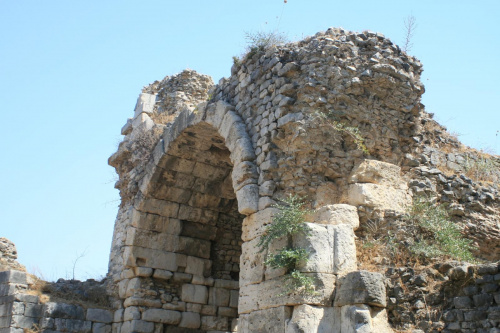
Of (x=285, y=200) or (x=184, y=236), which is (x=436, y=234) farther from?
(x=184, y=236)

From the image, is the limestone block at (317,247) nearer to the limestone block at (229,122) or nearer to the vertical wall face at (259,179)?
the vertical wall face at (259,179)

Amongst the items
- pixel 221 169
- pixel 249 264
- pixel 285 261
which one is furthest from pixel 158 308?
pixel 285 261

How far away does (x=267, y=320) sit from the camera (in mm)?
6195

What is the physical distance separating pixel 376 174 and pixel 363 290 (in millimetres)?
1832

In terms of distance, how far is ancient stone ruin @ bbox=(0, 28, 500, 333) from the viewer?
572cm

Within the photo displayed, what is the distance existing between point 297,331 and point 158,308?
4.43 metres

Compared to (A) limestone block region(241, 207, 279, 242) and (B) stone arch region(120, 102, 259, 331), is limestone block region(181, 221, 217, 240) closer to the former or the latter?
(B) stone arch region(120, 102, 259, 331)

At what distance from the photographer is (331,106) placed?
23.5 feet

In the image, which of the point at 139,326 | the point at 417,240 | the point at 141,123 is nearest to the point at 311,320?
the point at 417,240

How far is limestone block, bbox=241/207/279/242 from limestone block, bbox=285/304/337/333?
1.23 m

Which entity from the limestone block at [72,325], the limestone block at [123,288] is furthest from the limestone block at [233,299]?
the limestone block at [72,325]

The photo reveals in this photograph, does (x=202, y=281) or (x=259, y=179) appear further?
(x=202, y=281)

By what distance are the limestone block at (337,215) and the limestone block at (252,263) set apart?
0.76m

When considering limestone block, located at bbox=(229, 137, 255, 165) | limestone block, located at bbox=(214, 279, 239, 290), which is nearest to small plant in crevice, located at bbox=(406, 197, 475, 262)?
limestone block, located at bbox=(229, 137, 255, 165)
